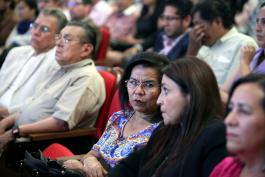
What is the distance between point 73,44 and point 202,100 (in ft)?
4.82

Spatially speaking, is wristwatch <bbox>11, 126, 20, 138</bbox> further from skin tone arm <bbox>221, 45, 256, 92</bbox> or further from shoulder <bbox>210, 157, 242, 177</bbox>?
shoulder <bbox>210, 157, 242, 177</bbox>

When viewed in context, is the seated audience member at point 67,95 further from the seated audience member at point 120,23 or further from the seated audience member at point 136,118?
the seated audience member at point 120,23

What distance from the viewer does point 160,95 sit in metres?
2.05

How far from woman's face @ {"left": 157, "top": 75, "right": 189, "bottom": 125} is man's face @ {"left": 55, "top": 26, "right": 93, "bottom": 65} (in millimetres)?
1256

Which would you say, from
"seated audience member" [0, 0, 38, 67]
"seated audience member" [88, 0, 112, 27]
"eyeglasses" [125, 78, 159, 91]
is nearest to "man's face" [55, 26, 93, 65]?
"eyeglasses" [125, 78, 159, 91]

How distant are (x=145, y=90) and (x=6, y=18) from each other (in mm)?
3679

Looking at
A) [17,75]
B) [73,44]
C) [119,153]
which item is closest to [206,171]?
[119,153]

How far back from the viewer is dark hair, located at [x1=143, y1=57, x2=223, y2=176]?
1845mm

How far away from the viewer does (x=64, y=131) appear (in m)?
2.98

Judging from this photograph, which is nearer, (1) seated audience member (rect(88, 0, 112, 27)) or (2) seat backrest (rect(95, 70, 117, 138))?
(2) seat backrest (rect(95, 70, 117, 138))

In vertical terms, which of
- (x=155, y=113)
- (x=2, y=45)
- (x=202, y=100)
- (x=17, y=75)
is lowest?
(x=2, y=45)

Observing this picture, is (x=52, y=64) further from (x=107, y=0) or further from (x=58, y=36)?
(x=107, y=0)

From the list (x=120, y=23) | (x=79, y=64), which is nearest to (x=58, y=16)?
(x=79, y=64)

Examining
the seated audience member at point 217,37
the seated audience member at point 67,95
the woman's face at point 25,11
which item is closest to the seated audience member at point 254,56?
the seated audience member at point 217,37
